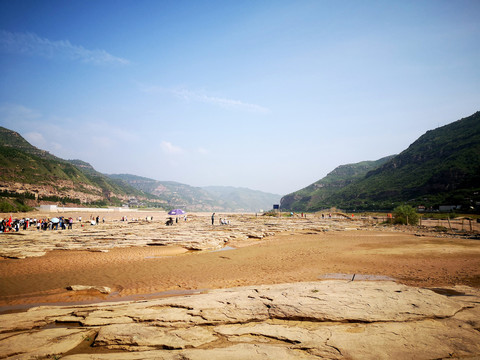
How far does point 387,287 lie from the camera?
27.4ft

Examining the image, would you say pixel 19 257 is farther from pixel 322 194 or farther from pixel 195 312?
pixel 322 194

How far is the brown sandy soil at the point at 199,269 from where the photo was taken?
10891 millimetres

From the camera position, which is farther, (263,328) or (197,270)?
(197,270)

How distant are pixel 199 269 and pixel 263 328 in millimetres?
9737

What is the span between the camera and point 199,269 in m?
14.7

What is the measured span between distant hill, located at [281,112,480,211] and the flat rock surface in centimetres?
7965

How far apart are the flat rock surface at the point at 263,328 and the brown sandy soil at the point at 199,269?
12.2 ft

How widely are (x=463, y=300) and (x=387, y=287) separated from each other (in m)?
2.09

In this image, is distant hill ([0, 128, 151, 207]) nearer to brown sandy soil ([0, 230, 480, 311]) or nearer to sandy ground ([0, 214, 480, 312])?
sandy ground ([0, 214, 480, 312])

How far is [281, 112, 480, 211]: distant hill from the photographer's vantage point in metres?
71.2

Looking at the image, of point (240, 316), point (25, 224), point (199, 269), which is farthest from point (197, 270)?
point (25, 224)

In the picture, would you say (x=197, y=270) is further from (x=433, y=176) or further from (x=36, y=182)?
(x=36, y=182)

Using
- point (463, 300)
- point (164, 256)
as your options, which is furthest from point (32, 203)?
point (463, 300)

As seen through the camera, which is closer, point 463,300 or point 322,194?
point 463,300
